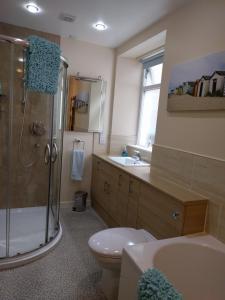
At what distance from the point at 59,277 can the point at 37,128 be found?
1794 mm

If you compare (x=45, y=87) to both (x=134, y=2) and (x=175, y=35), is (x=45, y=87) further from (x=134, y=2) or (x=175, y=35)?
(x=175, y=35)

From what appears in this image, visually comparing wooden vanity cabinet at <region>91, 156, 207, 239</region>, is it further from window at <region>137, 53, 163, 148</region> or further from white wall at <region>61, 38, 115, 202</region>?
window at <region>137, 53, 163, 148</region>

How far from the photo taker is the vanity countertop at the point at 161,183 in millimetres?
1718

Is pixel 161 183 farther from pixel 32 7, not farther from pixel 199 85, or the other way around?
pixel 32 7

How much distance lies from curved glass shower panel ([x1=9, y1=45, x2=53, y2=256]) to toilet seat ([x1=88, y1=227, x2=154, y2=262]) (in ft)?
3.98

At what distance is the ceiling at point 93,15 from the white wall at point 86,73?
194 mm

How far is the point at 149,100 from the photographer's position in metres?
3.35

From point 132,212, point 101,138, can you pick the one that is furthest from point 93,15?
point 132,212

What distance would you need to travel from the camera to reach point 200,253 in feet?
5.02

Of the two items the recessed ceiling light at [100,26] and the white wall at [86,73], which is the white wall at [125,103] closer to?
the white wall at [86,73]

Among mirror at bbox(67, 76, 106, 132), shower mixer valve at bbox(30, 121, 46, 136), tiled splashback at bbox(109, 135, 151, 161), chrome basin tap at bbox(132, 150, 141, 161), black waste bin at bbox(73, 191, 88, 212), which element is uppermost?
mirror at bbox(67, 76, 106, 132)

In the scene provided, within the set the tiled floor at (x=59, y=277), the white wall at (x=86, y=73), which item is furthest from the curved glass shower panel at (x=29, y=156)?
the tiled floor at (x=59, y=277)

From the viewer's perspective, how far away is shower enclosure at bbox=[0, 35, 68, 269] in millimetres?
2490

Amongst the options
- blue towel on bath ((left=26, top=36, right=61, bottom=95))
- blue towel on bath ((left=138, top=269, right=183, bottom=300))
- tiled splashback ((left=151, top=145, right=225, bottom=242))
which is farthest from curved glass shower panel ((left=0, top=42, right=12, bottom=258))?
blue towel on bath ((left=138, top=269, right=183, bottom=300))
